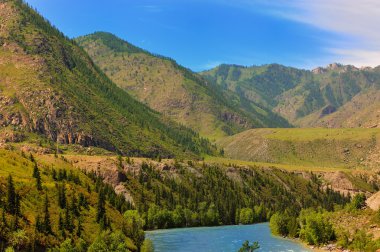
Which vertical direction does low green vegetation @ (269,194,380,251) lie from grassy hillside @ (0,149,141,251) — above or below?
below

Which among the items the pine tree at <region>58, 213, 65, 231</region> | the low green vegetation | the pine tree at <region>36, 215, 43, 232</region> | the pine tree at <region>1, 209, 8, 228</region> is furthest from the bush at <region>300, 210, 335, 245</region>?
the pine tree at <region>1, 209, 8, 228</region>

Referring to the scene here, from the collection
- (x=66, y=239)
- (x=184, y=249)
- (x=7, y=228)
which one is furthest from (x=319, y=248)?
(x=7, y=228)

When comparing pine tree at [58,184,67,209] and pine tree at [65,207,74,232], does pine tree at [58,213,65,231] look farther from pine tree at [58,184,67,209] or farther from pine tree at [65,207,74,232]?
pine tree at [58,184,67,209]

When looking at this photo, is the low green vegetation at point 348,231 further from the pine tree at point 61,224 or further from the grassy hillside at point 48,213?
the pine tree at point 61,224

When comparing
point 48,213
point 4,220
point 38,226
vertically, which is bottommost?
point 38,226

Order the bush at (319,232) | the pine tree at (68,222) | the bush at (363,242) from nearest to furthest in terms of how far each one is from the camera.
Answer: the pine tree at (68,222), the bush at (363,242), the bush at (319,232)

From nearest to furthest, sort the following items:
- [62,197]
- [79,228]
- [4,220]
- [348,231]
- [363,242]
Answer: [4,220] → [79,228] → [62,197] → [363,242] → [348,231]

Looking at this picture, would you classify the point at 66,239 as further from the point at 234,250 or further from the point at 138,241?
the point at 234,250

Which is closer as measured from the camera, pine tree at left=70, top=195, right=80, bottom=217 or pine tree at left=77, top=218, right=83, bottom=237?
pine tree at left=77, top=218, right=83, bottom=237

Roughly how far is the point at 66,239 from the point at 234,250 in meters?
72.5

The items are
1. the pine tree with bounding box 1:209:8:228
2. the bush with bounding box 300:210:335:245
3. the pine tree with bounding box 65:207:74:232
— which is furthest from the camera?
the bush with bounding box 300:210:335:245

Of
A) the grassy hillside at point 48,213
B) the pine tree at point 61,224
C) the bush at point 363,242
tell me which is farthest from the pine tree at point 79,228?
the bush at point 363,242

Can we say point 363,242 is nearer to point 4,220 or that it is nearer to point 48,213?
point 48,213

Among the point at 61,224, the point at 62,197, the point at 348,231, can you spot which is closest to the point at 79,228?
the point at 61,224
